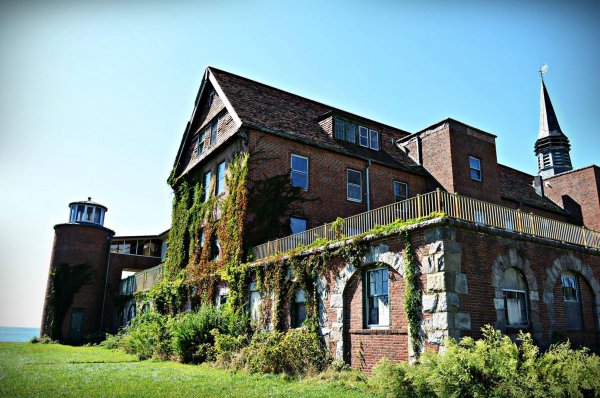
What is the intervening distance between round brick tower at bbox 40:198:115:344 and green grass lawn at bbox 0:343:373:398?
53.1ft

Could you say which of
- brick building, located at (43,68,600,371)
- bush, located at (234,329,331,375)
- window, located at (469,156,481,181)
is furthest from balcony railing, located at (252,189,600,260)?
window, located at (469,156,481,181)

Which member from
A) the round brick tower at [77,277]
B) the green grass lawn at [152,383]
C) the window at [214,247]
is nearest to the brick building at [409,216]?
the round brick tower at [77,277]

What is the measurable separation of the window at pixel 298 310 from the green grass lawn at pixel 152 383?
10.5 ft

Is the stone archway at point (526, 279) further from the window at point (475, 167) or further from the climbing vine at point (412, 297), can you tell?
the window at point (475, 167)

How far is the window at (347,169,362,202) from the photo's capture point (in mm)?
23316

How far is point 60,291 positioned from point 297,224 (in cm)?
1916

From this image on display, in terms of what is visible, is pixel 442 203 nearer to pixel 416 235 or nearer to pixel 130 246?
pixel 416 235

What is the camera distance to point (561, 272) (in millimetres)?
16312

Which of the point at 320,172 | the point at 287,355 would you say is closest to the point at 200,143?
the point at 320,172

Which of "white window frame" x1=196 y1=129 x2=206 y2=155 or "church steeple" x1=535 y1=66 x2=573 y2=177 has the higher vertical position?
"church steeple" x1=535 y1=66 x2=573 y2=177

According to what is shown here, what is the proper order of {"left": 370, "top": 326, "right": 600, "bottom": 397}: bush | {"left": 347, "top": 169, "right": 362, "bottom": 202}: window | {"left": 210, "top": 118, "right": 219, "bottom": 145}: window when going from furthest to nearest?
{"left": 210, "top": 118, "right": 219, "bottom": 145}: window → {"left": 347, "top": 169, "right": 362, "bottom": 202}: window → {"left": 370, "top": 326, "right": 600, "bottom": 397}: bush

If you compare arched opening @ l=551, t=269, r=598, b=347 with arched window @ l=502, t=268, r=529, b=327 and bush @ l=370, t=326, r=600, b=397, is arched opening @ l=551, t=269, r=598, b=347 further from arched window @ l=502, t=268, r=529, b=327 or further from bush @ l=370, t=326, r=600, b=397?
bush @ l=370, t=326, r=600, b=397

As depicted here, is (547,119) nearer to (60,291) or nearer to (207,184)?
(207,184)

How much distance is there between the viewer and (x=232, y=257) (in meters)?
20.5
